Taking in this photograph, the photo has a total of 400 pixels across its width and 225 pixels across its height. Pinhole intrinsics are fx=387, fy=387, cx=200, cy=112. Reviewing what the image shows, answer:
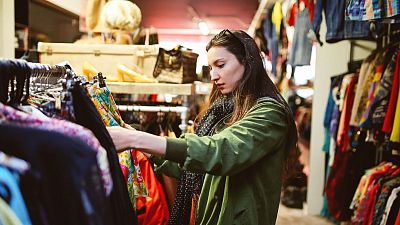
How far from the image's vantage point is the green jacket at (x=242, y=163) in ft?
3.37

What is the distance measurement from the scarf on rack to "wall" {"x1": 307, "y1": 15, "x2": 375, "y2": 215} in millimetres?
2553

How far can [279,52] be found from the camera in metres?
5.33

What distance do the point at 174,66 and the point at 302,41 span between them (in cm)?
211

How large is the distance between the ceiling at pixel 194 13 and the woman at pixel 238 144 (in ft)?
16.3

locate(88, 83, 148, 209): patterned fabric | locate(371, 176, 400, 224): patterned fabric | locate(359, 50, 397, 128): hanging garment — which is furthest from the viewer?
locate(359, 50, 397, 128): hanging garment

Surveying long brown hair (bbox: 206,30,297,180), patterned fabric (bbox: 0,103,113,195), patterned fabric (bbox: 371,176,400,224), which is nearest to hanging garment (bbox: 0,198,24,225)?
patterned fabric (bbox: 0,103,113,195)

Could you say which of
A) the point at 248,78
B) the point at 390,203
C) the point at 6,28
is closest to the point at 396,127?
the point at 390,203

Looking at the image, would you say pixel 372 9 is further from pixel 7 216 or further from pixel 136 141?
pixel 7 216

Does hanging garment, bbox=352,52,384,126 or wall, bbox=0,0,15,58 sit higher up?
wall, bbox=0,0,15,58

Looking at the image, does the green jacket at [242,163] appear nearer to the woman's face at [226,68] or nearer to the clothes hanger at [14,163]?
the woman's face at [226,68]

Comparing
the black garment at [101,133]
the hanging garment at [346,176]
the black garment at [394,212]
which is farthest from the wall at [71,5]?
the black garment at [394,212]

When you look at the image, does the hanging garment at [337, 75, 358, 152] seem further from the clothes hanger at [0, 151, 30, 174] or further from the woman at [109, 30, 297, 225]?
the clothes hanger at [0, 151, 30, 174]

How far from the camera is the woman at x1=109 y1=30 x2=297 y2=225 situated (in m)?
1.04

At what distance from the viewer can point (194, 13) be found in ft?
23.9
